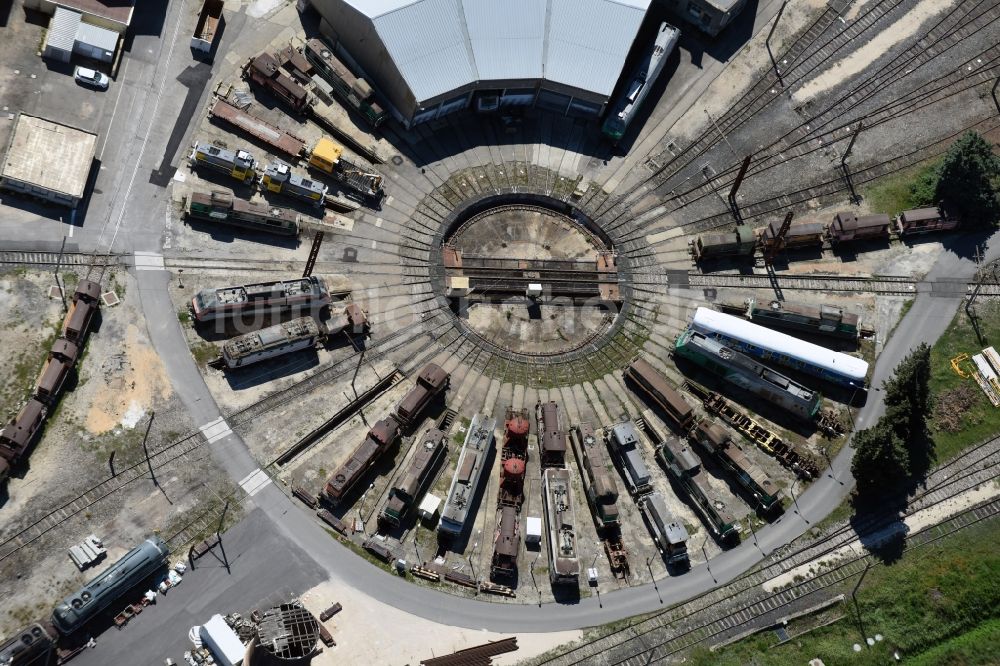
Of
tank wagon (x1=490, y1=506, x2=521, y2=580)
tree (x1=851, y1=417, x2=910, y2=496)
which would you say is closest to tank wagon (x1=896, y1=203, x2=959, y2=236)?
tree (x1=851, y1=417, x2=910, y2=496)

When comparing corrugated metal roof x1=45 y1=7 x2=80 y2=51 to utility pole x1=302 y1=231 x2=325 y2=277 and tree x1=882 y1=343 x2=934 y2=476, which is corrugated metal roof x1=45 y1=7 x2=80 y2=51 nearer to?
utility pole x1=302 y1=231 x2=325 y2=277

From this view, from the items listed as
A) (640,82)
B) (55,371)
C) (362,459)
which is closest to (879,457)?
(640,82)

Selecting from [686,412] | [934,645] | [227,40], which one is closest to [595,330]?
[686,412]

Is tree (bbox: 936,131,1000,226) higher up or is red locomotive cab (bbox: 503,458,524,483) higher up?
tree (bbox: 936,131,1000,226)

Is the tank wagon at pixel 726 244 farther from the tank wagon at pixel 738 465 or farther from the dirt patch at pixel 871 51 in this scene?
the dirt patch at pixel 871 51

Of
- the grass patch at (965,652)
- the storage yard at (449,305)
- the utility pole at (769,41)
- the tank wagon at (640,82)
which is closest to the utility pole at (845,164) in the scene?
the storage yard at (449,305)
